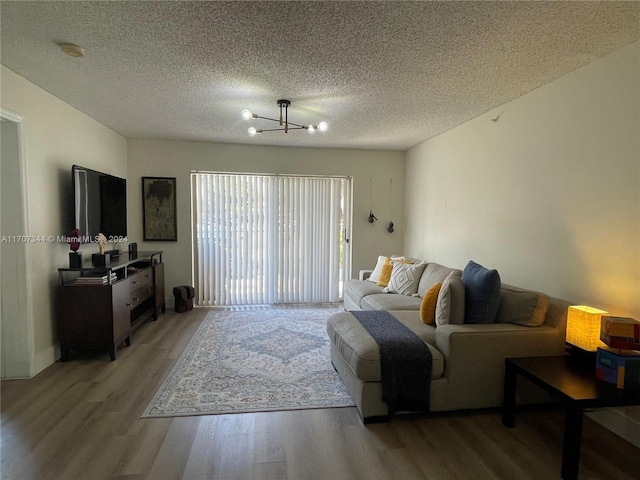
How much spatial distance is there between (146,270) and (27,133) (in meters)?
1.87

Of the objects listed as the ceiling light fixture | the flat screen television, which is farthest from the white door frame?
the ceiling light fixture

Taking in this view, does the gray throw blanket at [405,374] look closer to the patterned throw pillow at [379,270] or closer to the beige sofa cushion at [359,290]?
the beige sofa cushion at [359,290]

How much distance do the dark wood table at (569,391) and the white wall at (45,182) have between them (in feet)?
12.3

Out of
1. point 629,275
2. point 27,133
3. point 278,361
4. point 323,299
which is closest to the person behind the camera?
point 629,275

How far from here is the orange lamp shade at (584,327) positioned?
206 cm

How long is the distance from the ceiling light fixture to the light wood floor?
2.45m

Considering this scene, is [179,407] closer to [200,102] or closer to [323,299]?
[200,102]

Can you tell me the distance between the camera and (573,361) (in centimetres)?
219

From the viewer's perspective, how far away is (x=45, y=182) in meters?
2.98

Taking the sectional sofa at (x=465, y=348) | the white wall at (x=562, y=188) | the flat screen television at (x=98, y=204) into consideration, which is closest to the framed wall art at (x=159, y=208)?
the flat screen television at (x=98, y=204)

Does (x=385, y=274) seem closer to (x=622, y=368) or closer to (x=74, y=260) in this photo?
(x=622, y=368)

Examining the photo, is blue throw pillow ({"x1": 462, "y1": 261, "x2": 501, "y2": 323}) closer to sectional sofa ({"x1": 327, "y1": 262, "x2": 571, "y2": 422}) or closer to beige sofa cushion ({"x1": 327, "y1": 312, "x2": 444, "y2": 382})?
sectional sofa ({"x1": 327, "y1": 262, "x2": 571, "y2": 422})

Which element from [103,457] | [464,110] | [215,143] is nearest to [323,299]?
[215,143]

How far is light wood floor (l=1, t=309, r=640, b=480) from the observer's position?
1794 mm
